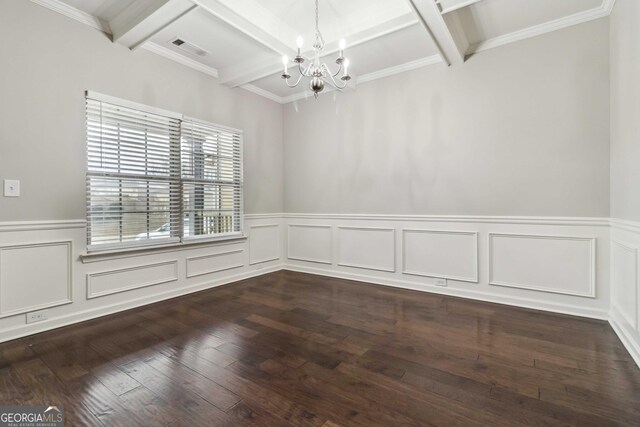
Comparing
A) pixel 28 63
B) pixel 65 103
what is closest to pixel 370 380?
pixel 65 103

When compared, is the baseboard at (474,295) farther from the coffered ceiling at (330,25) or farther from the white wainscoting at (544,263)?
the coffered ceiling at (330,25)

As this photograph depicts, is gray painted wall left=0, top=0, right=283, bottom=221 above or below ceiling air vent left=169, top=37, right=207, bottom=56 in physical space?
below

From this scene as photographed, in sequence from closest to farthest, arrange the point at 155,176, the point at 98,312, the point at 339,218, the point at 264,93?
the point at 98,312
the point at 155,176
the point at 339,218
the point at 264,93

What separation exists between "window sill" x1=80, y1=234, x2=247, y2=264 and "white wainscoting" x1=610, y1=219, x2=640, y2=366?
4.07 m

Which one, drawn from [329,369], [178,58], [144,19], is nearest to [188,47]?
[178,58]

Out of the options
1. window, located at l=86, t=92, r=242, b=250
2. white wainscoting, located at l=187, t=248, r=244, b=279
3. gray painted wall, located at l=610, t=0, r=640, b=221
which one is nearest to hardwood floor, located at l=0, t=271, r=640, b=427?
white wainscoting, located at l=187, t=248, r=244, b=279

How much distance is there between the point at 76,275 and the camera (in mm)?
2883

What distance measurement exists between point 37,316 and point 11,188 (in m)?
1.11

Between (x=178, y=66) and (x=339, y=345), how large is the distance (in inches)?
141

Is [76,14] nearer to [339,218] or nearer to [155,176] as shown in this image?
[155,176]

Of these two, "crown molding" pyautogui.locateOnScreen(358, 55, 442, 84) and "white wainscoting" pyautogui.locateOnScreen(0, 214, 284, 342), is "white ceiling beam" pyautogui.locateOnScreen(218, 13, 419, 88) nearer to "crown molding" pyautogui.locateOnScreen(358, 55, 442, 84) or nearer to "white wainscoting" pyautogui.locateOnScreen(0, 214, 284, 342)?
"crown molding" pyautogui.locateOnScreen(358, 55, 442, 84)

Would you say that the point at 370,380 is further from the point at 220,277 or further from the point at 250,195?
the point at 250,195

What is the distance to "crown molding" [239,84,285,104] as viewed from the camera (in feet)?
14.9

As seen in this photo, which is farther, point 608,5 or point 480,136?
point 480,136
